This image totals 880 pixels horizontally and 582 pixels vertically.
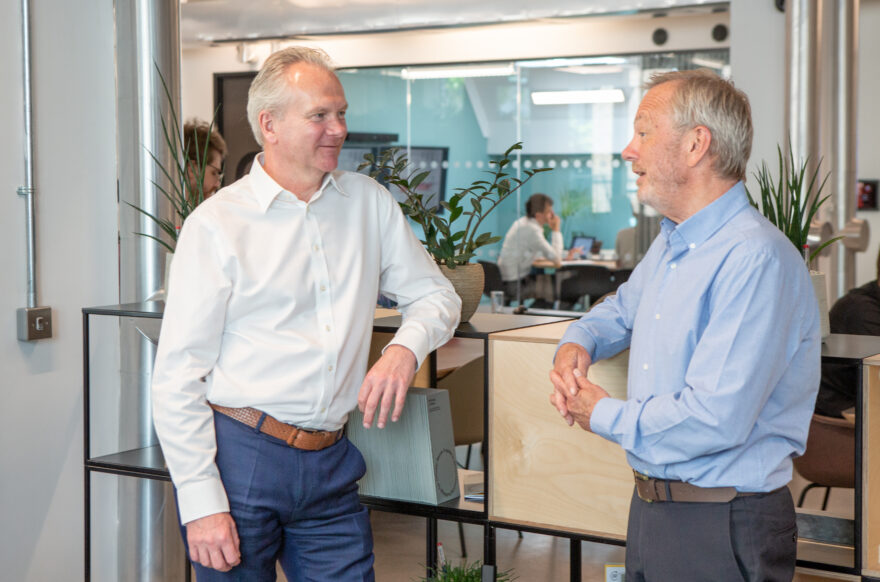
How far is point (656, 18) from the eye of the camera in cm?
745

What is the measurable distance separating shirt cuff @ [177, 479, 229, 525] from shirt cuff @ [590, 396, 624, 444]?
0.81 metres

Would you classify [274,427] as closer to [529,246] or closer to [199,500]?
[199,500]

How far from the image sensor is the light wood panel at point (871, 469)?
2.05 m

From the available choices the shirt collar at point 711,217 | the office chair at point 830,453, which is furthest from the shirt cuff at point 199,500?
the office chair at point 830,453

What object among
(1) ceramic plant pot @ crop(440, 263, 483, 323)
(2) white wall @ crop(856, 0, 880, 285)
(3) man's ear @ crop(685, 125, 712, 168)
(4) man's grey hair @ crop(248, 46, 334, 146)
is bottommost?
(1) ceramic plant pot @ crop(440, 263, 483, 323)

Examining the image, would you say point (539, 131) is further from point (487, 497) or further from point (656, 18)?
point (487, 497)

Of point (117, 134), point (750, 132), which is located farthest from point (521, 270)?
point (750, 132)

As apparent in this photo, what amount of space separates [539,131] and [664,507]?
6365 millimetres

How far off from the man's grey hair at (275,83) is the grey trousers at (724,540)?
1169 mm

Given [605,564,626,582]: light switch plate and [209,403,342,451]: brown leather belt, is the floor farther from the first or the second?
[209,403,342,451]: brown leather belt

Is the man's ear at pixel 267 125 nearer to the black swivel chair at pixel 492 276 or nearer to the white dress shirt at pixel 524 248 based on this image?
the black swivel chair at pixel 492 276

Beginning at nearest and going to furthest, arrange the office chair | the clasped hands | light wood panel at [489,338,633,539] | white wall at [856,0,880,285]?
the clasped hands → light wood panel at [489,338,633,539] → the office chair → white wall at [856,0,880,285]

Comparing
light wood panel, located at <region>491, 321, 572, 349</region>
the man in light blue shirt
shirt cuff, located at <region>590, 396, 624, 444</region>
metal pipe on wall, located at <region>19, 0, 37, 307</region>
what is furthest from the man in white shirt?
metal pipe on wall, located at <region>19, 0, 37, 307</region>

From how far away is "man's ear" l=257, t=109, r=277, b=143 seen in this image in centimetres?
216
